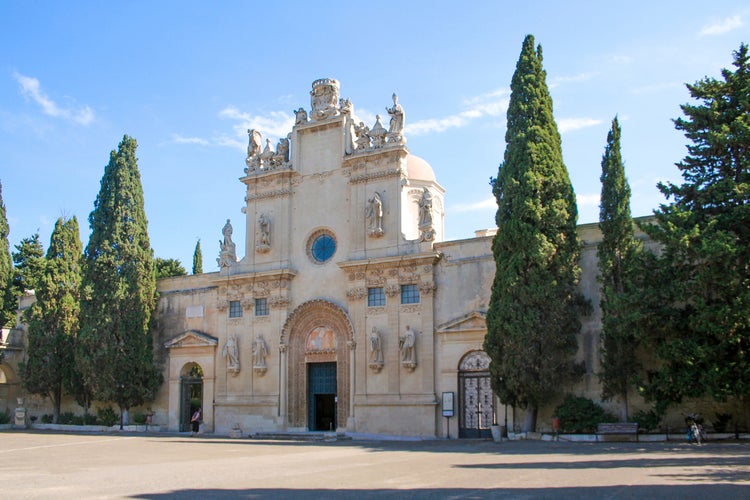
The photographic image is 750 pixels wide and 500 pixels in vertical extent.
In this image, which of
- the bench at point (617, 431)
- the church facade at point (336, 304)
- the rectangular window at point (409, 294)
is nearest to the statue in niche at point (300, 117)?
the church facade at point (336, 304)

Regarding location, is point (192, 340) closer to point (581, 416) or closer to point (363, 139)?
point (363, 139)

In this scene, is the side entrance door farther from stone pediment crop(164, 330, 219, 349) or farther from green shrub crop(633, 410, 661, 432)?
green shrub crop(633, 410, 661, 432)

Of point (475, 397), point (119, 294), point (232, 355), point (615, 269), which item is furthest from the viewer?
point (119, 294)

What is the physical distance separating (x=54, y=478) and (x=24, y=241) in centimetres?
4191

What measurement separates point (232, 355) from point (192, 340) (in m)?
2.74

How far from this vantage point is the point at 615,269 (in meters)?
25.0

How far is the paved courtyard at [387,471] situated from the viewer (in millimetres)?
12594

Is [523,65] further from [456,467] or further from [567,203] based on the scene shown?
[456,467]

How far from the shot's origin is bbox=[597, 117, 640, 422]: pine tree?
2392 centimetres

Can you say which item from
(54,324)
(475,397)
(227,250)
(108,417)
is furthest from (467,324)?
(54,324)

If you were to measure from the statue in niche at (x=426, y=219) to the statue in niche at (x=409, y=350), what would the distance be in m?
3.91

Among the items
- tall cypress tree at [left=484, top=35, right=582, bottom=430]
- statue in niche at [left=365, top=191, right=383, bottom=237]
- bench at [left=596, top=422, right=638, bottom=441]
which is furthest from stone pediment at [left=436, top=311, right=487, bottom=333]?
bench at [left=596, top=422, right=638, bottom=441]

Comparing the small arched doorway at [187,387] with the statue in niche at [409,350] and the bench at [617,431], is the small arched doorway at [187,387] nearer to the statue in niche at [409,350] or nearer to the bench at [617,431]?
the statue in niche at [409,350]

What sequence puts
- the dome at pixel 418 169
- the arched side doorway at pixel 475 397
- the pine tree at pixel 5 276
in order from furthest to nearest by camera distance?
the pine tree at pixel 5 276, the dome at pixel 418 169, the arched side doorway at pixel 475 397
